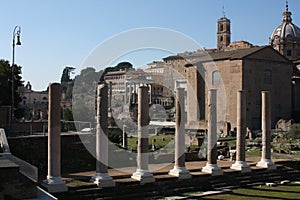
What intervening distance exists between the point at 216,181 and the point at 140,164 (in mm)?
3495

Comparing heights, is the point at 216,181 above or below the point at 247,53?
below

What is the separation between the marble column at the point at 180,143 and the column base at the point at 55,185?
4747 millimetres

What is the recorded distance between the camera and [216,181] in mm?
16109

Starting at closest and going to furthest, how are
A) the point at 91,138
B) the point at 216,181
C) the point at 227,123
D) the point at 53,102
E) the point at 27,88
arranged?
the point at 53,102, the point at 216,181, the point at 91,138, the point at 227,123, the point at 27,88

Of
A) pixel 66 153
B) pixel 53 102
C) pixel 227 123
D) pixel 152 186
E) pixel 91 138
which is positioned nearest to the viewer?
pixel 53 102

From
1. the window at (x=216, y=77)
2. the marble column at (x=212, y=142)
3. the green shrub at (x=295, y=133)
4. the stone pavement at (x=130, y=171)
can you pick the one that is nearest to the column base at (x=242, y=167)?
the stone pavement at (x=130, y=171)

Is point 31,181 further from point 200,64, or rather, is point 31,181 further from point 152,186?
point 200,64

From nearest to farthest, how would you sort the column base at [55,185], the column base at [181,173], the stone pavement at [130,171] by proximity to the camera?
1. the column base at [55,185]
2. the stone pavement at [130,171]
3. the column base at [181,173]

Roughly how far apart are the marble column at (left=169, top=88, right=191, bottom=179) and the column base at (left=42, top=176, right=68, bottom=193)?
4747 mm

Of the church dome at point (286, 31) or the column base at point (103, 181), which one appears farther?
the church dome at point (286, 31)

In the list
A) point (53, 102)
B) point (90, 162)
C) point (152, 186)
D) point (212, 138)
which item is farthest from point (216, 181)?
point (53, 102)

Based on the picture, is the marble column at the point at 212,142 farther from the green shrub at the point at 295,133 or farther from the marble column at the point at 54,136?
the green shrub at the point at 295,133

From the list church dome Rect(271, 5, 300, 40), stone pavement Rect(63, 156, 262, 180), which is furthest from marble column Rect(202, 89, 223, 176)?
church dome Rect(271, 5, 300, 40)

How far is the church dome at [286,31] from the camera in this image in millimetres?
66444
